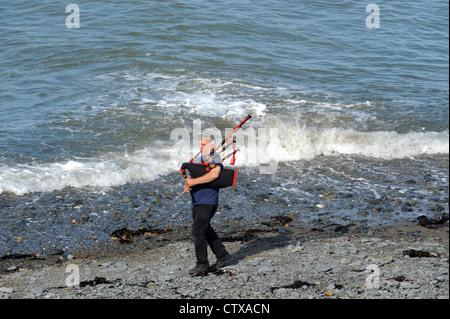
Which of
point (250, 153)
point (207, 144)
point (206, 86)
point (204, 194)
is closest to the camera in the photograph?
point (207, 144)

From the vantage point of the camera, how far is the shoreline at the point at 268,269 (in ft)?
25.4

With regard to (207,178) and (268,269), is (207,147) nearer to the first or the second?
(207,178)

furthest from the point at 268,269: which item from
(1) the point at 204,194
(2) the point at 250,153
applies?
(2) the point at 250,153

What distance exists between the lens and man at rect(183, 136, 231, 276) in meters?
8.08

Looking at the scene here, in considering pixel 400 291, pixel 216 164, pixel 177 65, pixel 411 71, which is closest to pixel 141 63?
pixel 177 65

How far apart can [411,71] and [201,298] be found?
707 inches

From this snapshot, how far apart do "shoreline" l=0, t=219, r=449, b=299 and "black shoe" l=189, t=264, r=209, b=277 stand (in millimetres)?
Answer: 130

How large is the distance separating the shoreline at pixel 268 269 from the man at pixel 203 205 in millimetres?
293

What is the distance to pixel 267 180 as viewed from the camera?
13.2m

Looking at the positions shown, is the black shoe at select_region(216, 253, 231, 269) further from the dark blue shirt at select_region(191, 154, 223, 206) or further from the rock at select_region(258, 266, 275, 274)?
the dark blue shirt at select_region(191, 154, 223, 206)

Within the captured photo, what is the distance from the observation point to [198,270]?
27.8 ft

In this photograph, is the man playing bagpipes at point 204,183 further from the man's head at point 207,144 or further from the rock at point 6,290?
the rock at point 6,290

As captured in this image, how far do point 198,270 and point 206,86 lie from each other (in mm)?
11580
